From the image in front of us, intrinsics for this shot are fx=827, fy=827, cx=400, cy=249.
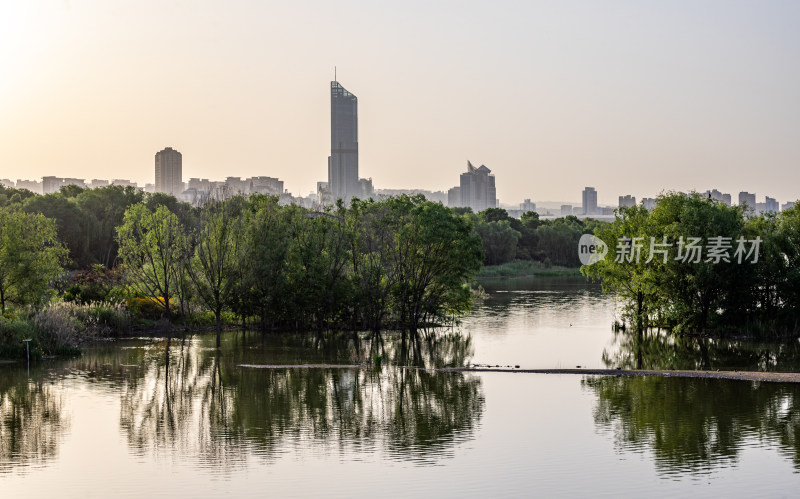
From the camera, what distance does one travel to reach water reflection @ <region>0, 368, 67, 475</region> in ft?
73.2

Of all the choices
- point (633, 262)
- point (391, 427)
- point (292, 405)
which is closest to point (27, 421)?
point (292, 405)

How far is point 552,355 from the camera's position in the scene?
132 feet

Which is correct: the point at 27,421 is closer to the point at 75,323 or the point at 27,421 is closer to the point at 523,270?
the point at 75,323

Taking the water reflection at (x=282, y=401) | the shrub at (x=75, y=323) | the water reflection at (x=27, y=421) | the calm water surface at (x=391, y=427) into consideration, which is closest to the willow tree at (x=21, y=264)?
the shrub at (x=75, y=323)

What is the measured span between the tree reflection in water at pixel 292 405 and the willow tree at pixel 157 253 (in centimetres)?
912

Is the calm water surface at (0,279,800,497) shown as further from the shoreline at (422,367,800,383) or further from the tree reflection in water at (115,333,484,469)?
the shoreline at (422,367,800,383)

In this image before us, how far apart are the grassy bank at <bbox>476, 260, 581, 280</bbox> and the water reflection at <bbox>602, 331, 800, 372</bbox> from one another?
55.0 m

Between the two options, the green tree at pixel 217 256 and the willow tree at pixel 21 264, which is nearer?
the willow tree at pixel 21 264

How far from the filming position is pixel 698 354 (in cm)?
4072

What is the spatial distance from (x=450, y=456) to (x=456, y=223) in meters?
30.7

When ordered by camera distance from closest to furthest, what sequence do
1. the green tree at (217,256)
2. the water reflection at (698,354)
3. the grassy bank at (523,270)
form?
the water reflection at (698,354), the green tree at (217,256), the grassy bank at (523,270)

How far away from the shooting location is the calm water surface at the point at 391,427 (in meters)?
19.7

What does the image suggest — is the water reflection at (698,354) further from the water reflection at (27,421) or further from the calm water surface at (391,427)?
the water reflection at (27,421)

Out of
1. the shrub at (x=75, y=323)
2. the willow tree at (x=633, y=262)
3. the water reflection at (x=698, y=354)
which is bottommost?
the water reflection at (x=698, y=354)
